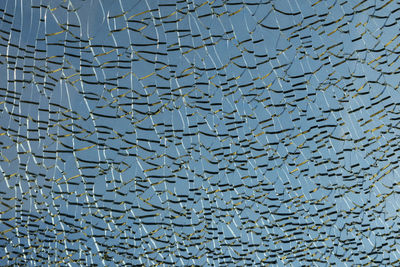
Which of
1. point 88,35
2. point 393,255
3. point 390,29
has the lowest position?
point 393,255

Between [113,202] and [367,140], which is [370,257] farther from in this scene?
[113,202]

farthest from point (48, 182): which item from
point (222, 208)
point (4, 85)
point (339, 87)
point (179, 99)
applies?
point (339, 87)

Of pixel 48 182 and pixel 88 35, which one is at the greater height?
pixel 88 35

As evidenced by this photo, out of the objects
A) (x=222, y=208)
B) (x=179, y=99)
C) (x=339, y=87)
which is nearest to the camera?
(x=179, y=99)

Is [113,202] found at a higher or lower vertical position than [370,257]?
higher

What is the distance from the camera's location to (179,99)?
158 cm

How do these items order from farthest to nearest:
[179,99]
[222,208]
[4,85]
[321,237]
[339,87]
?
[321,237] < [222,208] < [339,87] < [179,99] < [4,85]

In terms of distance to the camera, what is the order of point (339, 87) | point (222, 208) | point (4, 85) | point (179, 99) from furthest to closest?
point (222, 208)
point (339, 87)
point (179, 99)
point (4, 85)

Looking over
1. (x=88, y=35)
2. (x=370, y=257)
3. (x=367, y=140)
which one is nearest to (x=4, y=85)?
(x=88, y=35)

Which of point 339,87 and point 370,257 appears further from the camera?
point 370,257

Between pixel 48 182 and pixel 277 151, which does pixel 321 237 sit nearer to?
pixel 277 151

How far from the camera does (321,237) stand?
199cm

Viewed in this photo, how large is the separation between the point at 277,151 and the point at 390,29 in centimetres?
59

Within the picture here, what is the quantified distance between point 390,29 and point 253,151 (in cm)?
65
